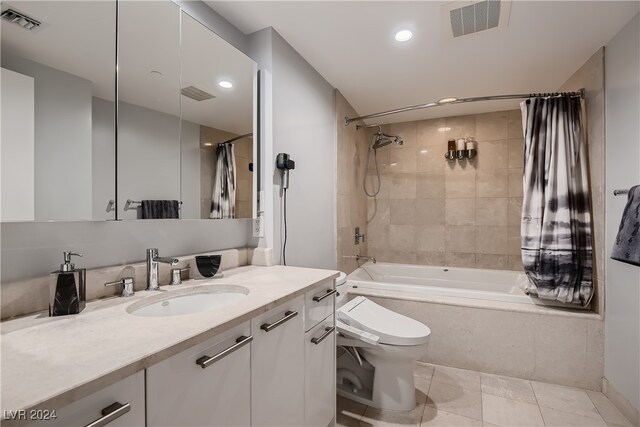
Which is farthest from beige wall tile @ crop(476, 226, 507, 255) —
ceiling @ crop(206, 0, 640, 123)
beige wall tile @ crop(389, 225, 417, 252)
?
ceiling @ crop(206, 0, 640, 123)

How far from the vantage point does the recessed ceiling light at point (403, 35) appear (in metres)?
1.88

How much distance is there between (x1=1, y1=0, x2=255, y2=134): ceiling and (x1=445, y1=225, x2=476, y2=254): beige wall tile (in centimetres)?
273

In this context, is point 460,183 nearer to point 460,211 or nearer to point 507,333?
point 460,211

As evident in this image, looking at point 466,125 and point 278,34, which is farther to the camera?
point 466,125

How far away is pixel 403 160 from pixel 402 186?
329mm

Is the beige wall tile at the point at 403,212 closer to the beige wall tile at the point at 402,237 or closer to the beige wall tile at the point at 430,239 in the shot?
the beige wall tile at the point at 402,237

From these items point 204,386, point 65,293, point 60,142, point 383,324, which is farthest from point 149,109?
point 383,324

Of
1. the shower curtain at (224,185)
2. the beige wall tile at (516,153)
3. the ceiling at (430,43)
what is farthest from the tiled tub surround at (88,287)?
the beige wall tile at (516,153)

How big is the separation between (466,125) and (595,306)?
2178 millimetres

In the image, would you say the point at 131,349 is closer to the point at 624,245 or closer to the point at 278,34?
the point at 278,34

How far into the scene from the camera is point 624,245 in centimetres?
152

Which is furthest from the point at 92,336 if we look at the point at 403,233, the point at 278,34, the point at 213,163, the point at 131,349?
the point at 403,233

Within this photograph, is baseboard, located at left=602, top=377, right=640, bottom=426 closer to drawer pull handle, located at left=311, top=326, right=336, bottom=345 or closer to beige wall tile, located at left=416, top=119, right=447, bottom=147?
drawer pull handle, located at left=311, top=326, right=336, bottom=345

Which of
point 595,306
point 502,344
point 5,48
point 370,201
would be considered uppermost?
point 5,48
